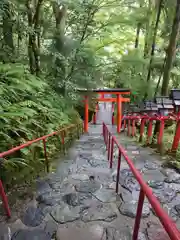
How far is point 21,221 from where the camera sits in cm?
202

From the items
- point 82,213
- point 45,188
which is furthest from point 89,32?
point 82,213

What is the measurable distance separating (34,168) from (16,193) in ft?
2.20

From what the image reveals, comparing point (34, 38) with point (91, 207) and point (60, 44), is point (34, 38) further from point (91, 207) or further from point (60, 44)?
point (91, 207)

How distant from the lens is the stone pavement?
184 centimetres

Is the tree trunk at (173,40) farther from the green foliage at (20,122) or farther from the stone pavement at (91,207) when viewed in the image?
the stone pavement at (91,207)

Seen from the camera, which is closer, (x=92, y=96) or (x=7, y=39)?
(x=7, y=39)

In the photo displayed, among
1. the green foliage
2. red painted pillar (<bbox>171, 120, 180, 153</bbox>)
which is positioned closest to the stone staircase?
the green foliage

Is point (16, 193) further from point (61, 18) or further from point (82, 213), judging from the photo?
point (61, 18)

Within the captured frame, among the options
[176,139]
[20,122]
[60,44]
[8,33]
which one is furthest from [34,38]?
[176,139]

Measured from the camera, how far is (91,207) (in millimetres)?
2273

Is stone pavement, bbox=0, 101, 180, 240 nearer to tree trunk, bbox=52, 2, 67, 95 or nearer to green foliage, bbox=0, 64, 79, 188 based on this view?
→ green foliage, bbox=0, 64, 79, 188

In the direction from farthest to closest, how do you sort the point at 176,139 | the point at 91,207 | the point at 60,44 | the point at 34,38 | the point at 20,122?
the point at 60,44 → the point at 34,38 → the point at 176,139 → the point at 20,122 → the point at 91,207

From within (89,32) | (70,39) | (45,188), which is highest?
(89,32)

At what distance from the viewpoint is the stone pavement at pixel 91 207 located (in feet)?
6.03
